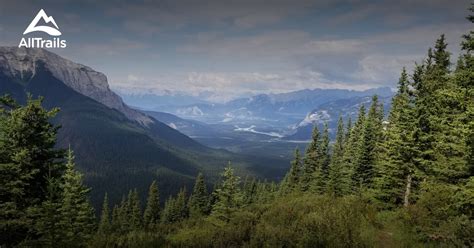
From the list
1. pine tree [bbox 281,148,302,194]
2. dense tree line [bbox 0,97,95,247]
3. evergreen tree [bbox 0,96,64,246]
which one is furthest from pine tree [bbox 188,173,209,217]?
dense tree line [bbox 0,97,95,247]

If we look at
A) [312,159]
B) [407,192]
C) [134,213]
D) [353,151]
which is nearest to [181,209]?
[134,213]

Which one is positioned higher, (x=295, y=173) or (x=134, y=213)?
(x=295, y=173)

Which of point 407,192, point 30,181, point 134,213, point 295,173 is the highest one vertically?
point 30,181

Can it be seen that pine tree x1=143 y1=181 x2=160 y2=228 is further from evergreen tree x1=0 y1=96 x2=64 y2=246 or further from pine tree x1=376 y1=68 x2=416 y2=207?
pine tree x1=376 y1=68 x2=416 y2=207

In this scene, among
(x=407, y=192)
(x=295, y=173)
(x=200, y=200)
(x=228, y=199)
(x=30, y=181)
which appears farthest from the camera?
(x=200, y=200)

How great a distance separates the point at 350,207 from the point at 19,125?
20923 millimetres

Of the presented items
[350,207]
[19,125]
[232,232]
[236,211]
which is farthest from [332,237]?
[236,211]

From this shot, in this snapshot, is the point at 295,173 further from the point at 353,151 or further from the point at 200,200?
the point at 200,200

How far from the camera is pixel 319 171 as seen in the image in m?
53.9

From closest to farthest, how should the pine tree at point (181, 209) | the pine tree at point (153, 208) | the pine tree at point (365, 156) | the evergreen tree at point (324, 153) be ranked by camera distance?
the pine tree at point (365, 156) < the evergreen tree at point (324, 153) < the pine tree at point (153, 208) < the pine tree at point (181, 209)

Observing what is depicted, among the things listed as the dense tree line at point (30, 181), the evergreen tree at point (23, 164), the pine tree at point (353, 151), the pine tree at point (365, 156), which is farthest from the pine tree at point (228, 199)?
the pine tree at point (365, 156)

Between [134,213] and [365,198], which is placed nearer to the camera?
[365,198]

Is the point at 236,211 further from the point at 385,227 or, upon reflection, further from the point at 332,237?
the point at 332,237

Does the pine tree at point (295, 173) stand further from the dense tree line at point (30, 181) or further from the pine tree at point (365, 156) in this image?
the dense tree line at point (30, 181)
